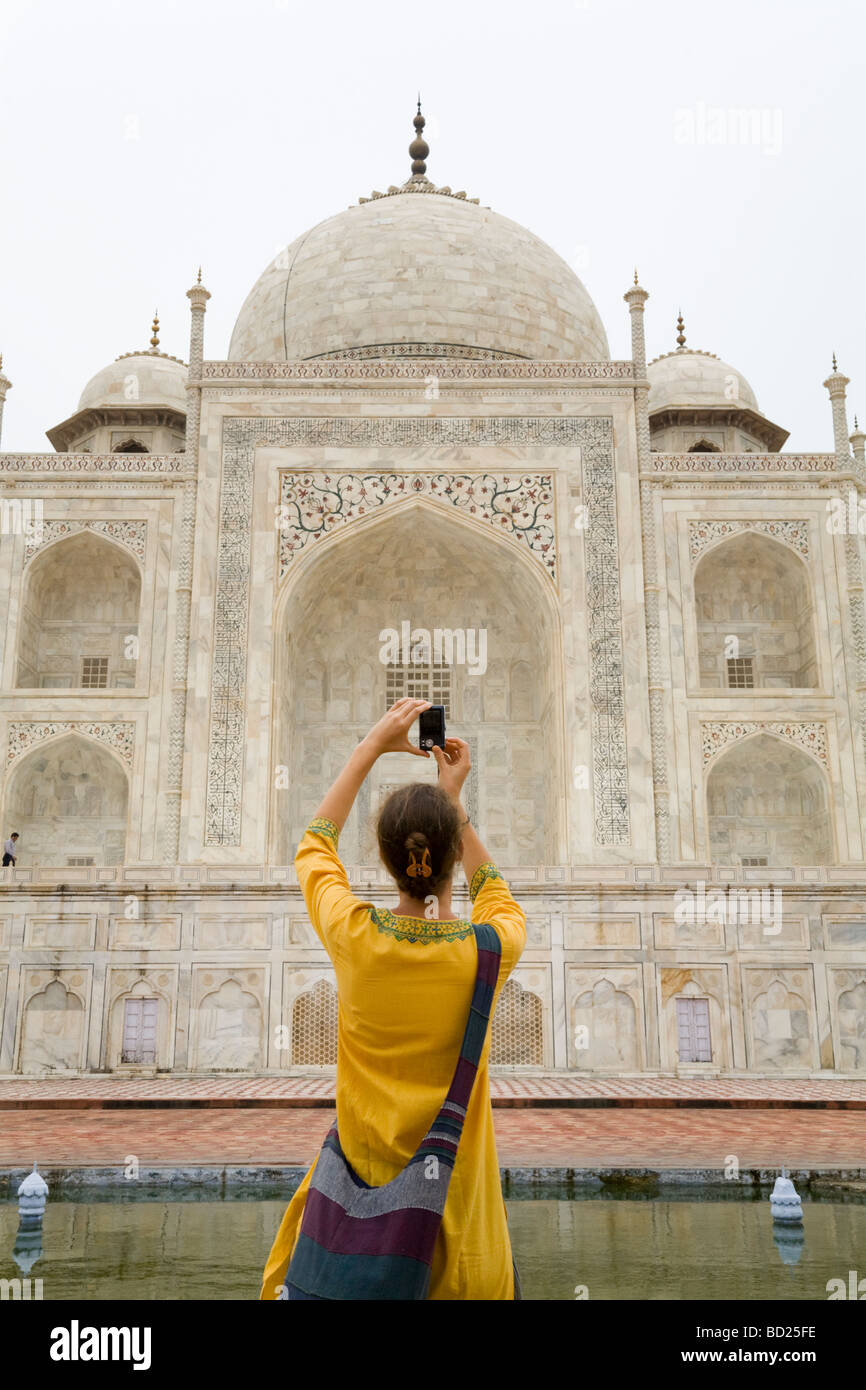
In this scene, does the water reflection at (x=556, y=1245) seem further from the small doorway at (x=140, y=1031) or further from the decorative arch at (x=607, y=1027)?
the small doorway at (x=140, y=1031)

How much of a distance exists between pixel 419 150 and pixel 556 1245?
24.0 metres

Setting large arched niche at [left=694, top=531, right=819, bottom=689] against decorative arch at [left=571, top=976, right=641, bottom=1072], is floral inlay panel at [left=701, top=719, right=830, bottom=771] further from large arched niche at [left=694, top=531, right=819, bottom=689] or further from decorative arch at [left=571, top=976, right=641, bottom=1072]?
decorative arch at [left=571, top=976, right=641, bottom=1072]

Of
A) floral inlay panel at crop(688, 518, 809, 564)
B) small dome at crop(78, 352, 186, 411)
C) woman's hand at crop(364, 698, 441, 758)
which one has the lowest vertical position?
woman's hand at crop(364, 698, 441, 758)

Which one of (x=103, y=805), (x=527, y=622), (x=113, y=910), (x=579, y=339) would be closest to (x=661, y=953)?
(x=113, y=910)

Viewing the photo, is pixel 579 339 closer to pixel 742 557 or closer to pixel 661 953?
pixel 742 557

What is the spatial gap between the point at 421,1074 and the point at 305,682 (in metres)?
17.0

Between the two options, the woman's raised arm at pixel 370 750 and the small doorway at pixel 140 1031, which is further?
the small doorway at pixel 140 1031

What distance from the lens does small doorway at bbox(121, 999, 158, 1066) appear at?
11.6m

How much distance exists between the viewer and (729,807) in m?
17.6

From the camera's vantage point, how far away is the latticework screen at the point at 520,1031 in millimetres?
11617

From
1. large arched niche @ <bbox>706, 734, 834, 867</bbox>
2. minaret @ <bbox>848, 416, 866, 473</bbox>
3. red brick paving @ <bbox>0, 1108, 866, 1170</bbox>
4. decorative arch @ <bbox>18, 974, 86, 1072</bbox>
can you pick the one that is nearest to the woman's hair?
red brick paving @ <bbox>0, 1108, 866, 1170</bbox>

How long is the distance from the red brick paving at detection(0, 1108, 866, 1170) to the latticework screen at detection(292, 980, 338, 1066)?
11.1ft

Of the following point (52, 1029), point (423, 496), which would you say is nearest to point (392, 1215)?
point (52, 1029)

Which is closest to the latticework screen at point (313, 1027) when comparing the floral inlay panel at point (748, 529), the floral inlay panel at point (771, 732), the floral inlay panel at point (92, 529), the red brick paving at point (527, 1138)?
the red brick paving at point (527, 1138)
